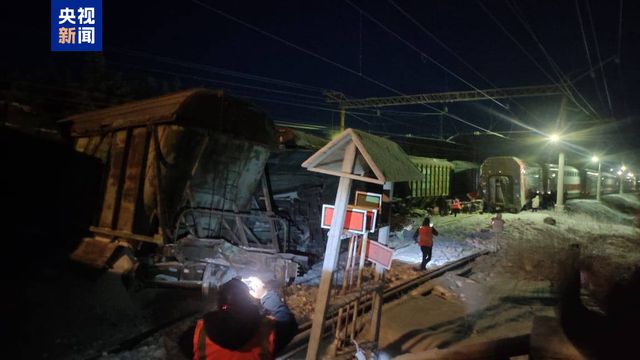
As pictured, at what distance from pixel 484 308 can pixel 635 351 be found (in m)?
5.95

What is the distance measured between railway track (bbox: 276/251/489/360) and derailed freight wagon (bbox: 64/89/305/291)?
166 cm

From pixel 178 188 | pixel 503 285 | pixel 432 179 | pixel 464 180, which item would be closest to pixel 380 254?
pixel 178 188

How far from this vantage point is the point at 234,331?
6.22 feet

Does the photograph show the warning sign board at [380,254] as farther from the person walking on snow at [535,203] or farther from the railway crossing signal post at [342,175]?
the person walking on snow at [535,203]

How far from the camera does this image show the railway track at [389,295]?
189 inches

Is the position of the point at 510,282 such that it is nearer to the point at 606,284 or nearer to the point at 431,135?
the point at 606,284

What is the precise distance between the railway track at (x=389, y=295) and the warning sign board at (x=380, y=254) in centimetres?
129

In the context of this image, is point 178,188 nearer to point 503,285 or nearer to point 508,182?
point 503,285

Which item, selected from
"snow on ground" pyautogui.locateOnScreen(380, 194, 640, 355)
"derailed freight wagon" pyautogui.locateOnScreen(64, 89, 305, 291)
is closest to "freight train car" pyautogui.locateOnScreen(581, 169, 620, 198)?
"snow on ground" pyautogui.locateOnScreen(380, 194, 640, 355)

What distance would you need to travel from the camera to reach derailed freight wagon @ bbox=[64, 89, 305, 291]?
20.0 ft

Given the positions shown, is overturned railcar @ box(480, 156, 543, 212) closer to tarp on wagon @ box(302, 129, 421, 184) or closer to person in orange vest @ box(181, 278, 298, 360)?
tarp on wagon @ box(302, 129, 421, 184)

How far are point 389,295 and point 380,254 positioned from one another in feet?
11.3

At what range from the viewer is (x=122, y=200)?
6.45m

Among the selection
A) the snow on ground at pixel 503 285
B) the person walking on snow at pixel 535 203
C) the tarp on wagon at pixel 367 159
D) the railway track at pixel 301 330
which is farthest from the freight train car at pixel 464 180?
the tarp on wagon at pixel 367 159
